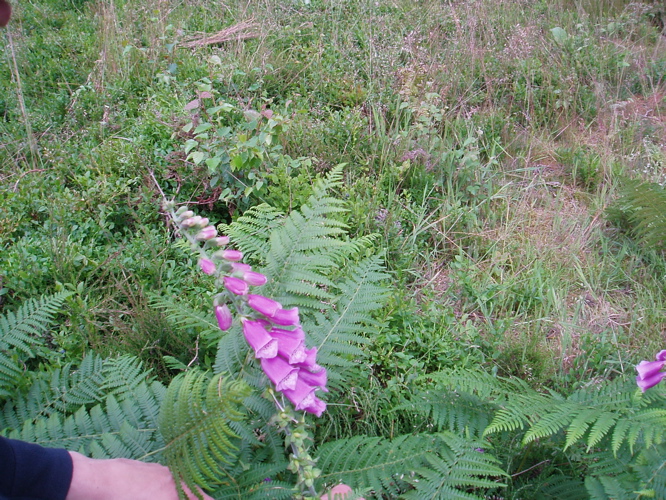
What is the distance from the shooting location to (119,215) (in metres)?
3.02

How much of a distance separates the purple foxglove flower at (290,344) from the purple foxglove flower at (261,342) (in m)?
0.04

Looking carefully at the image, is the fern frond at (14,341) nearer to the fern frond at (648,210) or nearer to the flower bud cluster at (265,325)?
the flower bud cluster at (265,325)

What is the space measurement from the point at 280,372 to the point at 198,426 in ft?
0.81

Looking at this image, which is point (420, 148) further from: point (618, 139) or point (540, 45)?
point (540, 45)

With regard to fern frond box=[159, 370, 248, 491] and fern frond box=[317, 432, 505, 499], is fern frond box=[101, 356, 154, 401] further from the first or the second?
fern frond box=[317, 432, 505, 499]

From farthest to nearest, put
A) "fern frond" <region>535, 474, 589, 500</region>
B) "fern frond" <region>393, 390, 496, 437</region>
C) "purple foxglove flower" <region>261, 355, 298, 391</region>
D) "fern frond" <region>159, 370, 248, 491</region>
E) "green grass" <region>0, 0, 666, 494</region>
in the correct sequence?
"green grass" <region>0, 0, 666, 494</region> → "fern frond" <region>393, 390, 496, 437</region> → "fern frond" <region>535, 474, 589, 500</region> → "purple foxglove flower" <region>261, 355, 298, 391</region> → "fern frond" <region>159, 370, 248, 491</region>

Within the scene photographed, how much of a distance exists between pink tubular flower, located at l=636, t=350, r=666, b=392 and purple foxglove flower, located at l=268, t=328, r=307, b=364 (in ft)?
3.42

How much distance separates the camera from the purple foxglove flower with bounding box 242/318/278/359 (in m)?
1.36

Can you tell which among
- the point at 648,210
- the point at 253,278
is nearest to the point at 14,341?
the point at 253,278

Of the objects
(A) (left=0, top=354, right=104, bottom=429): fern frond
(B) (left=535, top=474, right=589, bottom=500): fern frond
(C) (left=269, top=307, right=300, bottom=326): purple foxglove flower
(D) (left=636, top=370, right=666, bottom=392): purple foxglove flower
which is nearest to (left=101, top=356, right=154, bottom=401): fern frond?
(A) (left=0, top=354, right=104, bottom=429): fern frond

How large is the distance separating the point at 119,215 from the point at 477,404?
229 cm

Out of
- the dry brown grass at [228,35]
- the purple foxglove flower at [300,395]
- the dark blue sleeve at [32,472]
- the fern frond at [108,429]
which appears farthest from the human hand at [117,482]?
the dry brown grass at [228,35]

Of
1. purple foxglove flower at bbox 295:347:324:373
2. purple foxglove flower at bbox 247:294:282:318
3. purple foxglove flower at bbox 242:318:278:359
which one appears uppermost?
purple foxglove flower at bbox 247:294:282:318

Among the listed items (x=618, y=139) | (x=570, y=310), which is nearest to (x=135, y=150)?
(x=570, y=310)
